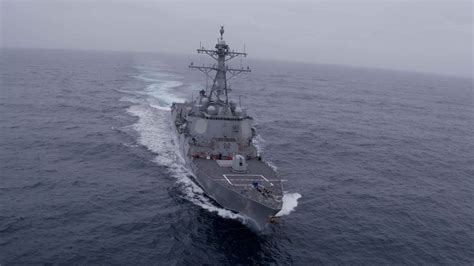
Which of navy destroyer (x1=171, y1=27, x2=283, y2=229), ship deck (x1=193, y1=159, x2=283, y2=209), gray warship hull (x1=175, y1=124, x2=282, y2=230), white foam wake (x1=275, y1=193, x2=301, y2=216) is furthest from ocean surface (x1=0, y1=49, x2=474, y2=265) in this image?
ship deck (x1=193, y1=159, x2=283, y2=209)

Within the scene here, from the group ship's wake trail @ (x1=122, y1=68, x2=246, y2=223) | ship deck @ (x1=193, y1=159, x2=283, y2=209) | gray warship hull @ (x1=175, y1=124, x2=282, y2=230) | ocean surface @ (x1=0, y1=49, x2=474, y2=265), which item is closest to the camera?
ocean surface @ (x1=0, y1=49, x2=474, y2=265)

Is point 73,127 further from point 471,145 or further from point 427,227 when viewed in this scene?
point 471,145

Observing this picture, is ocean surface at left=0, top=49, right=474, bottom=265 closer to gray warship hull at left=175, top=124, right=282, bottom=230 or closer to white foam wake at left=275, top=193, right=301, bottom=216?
white foam wake at left=275, top=193, right=301, bottom=216

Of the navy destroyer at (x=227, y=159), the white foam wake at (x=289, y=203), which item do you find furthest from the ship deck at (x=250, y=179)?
the white foam wake at (x=289, y=203)

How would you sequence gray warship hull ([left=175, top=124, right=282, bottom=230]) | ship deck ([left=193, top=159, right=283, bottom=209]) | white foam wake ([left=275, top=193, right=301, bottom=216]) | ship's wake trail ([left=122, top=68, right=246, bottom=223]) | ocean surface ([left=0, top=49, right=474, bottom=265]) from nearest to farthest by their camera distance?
ocean surface ([left=0, top=49, right=474, bottom=265]) → gray warship hull ([left=175, top=124, right=282, bottom=230]) → ship deck ([left=193, top=159, right=283, bottom=209]) → white foam wake ([left=275, top=193, right=301, bottom=216]) → ship's wake trail ([left=122, top=68, right=246, bottom=223])

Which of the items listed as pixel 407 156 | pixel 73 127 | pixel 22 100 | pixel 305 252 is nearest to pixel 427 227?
pixel 305 252

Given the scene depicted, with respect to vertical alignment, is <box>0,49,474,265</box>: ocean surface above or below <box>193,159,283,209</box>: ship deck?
below
